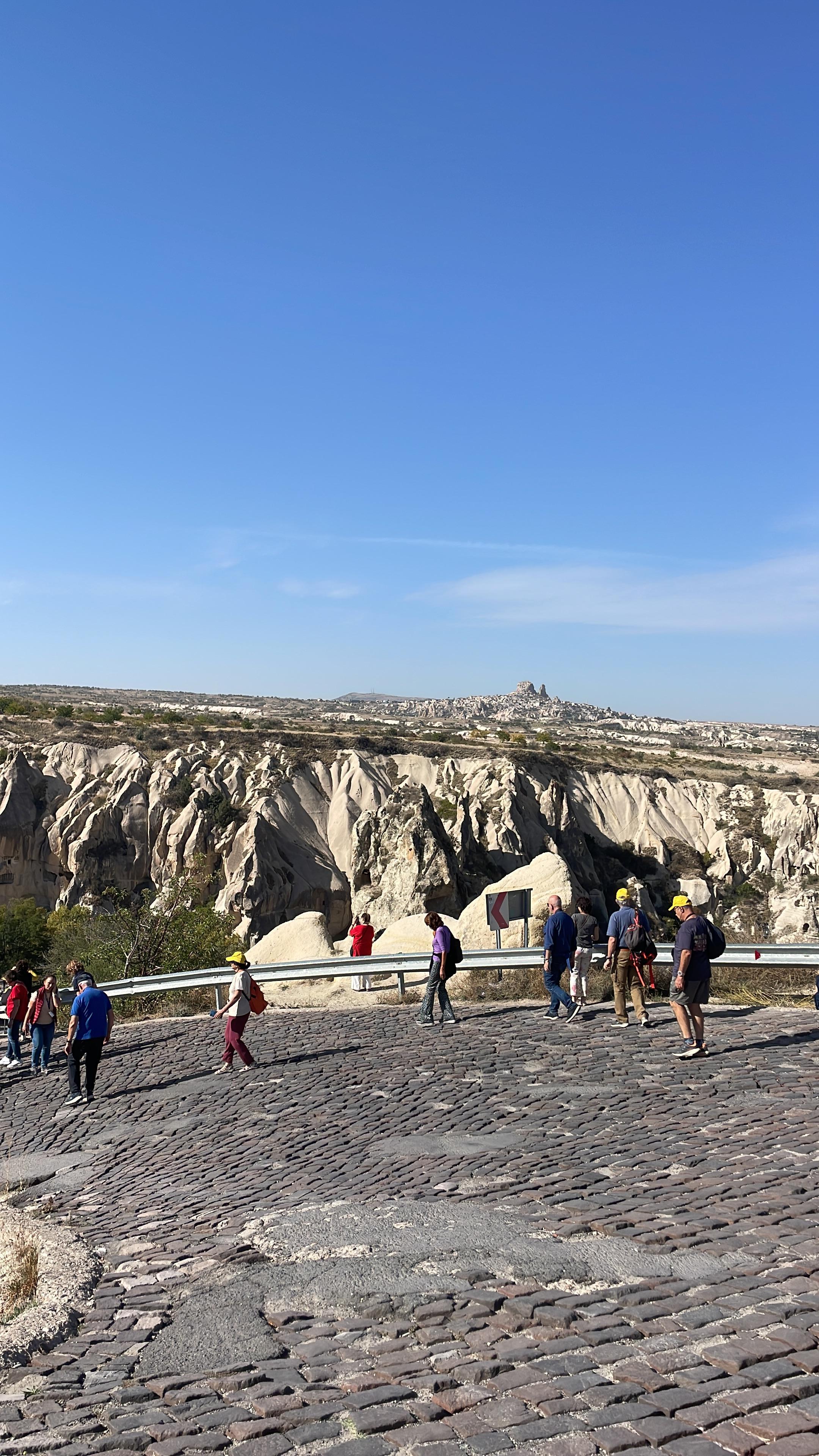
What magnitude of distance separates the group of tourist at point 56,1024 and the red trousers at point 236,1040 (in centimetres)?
146

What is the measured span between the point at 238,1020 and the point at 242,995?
31 cm

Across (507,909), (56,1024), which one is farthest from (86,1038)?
(507,909)

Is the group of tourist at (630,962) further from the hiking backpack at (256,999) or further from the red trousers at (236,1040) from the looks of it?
the red trousers at (236,1040)

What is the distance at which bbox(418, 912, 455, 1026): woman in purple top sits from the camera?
47.2 ft

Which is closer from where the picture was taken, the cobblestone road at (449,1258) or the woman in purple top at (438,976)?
the cobblestone road at (449,1258)

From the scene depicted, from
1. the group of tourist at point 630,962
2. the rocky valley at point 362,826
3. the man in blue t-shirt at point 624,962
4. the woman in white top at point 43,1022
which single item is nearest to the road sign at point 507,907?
the group of tourist at point 630,962

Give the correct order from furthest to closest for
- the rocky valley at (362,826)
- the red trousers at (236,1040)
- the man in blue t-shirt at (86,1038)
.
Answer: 1. the rocky valley at (362,826)
2. the red trousers at (236,1040)
3. the man in blue t-shirt at (86,1038)

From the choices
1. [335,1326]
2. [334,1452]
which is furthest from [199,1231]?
[334,1452]

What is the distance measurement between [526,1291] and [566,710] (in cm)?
18939

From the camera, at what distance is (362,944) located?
1952 cm

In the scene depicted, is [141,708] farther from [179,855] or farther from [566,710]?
[566,710]

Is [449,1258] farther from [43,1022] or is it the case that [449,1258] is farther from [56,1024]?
[56,1024]

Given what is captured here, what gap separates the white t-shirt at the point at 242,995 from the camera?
509 inches

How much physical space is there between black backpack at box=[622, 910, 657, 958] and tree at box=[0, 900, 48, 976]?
2547 centimetres
